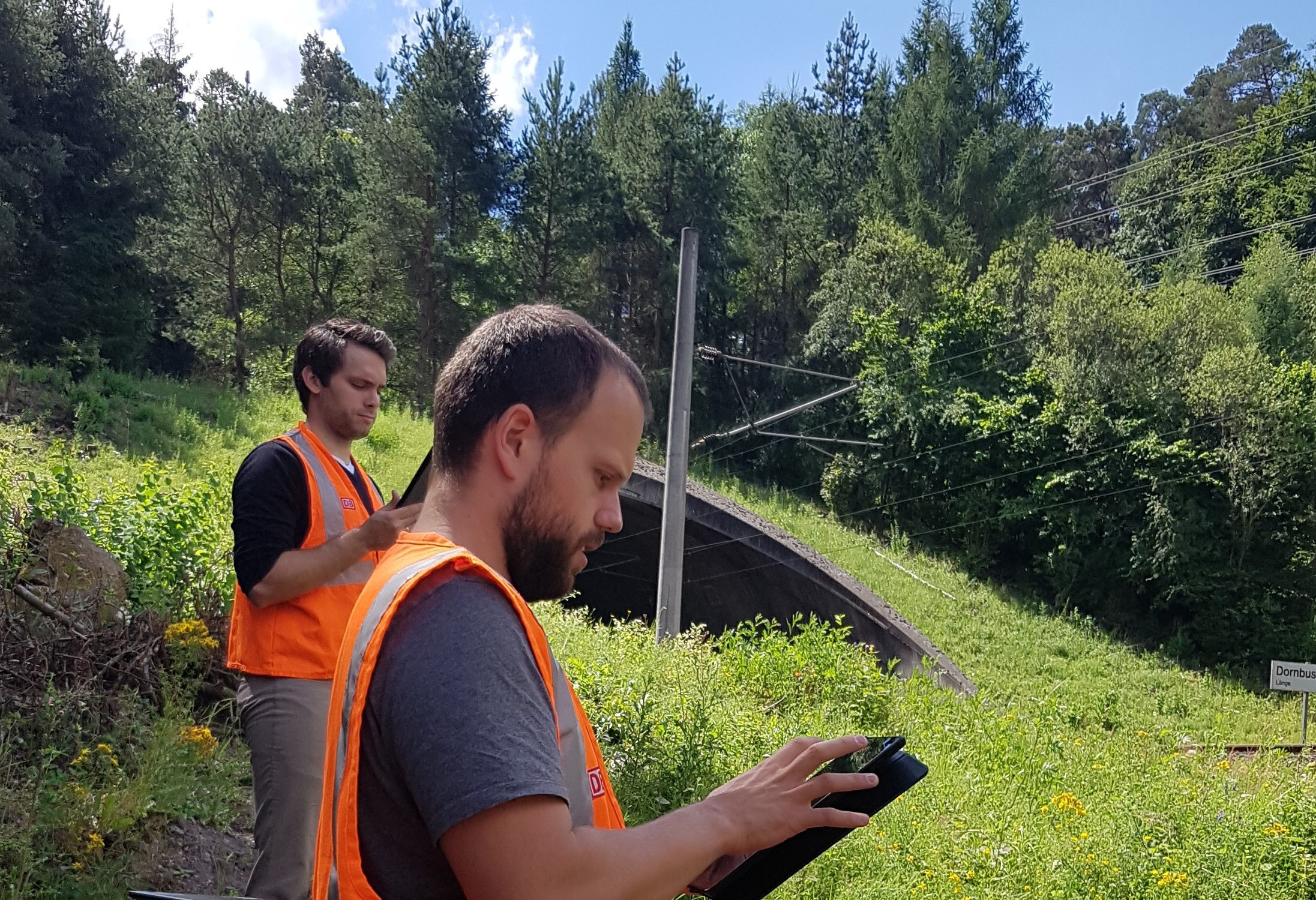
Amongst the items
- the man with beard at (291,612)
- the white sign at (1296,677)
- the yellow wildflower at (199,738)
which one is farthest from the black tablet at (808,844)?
the white sign at (1296,677)

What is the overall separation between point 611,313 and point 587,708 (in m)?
28.0

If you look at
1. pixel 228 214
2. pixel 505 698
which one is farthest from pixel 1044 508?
pixel 505 698

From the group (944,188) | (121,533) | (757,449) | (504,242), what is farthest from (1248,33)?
(121,533)

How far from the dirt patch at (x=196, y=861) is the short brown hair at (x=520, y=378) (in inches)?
139

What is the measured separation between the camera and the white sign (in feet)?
42.9

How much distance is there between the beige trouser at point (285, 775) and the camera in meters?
2.55

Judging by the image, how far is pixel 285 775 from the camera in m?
2.62

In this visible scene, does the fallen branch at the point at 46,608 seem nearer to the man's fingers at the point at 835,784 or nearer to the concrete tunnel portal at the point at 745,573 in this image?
the man's fingers at the point at 835,784

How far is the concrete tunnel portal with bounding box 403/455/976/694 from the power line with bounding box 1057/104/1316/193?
78.8 ft

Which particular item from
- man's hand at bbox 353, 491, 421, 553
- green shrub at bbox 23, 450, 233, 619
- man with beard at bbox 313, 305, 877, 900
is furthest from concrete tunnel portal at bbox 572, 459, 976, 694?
man with beard at bbox 313, 305, 877, 900

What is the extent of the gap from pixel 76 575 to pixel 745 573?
18177mm

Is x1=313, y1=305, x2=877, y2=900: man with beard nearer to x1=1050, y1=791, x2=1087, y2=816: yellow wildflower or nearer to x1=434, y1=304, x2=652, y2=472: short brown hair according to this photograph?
x1=434, y1=304, x2=652, y2=472: short brown hair

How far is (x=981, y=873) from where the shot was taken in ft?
17.6

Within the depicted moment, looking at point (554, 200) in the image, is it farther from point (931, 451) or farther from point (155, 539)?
point (155, 539)
